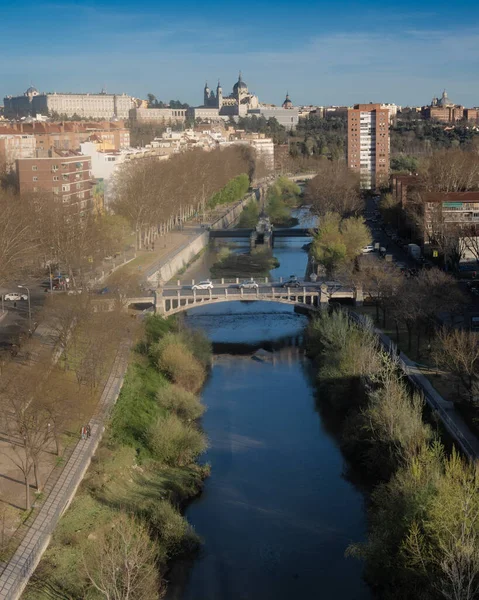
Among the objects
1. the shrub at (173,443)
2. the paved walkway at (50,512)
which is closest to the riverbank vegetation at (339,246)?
the shrub at (173,443)

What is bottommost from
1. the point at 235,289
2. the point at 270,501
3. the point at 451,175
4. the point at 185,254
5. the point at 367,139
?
the point at 270,501

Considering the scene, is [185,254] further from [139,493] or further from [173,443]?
[139,493]

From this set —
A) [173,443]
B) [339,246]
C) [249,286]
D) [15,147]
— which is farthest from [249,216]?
[173,443]

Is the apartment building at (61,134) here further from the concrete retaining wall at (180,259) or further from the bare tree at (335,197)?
the bare tree at (335,197)

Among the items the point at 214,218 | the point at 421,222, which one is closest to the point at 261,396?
the point at 421,222

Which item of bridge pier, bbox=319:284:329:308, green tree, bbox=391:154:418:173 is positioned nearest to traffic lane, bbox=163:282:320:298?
bridge pier, bbox=319:284:329:308

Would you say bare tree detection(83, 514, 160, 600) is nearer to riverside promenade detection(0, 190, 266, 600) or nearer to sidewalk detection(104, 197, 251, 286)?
riverside promenade detection(0, 190, 266, 600)

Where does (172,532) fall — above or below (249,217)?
below
